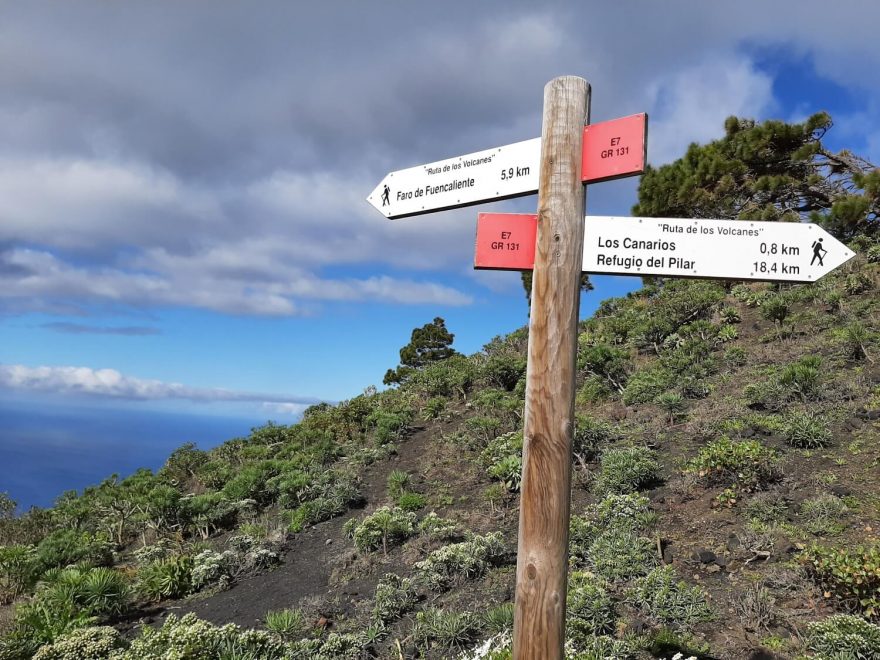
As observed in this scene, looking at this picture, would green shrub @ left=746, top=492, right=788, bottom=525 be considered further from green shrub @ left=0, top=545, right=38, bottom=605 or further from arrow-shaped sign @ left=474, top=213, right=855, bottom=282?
green shrub @ left=0, top=545, right=38, bottom=605

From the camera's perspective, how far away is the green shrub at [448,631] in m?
5.48

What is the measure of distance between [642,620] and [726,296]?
15.7 m

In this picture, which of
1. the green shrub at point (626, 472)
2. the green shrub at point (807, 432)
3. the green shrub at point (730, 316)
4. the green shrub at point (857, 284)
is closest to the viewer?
the green shrub at point (807, 432)

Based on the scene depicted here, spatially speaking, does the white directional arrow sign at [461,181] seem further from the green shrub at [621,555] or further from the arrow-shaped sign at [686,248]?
the green shrub at [621,555]

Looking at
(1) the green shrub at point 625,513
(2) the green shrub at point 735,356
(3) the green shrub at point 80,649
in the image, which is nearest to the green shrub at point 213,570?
(3) the green shrub at point 80,649

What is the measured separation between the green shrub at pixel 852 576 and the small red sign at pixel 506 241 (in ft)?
14.3

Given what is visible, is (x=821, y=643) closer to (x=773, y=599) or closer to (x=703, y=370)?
(x=773, y=599)

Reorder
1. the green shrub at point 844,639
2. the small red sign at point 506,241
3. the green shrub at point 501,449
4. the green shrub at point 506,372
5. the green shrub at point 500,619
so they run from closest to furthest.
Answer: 1. the small red sign at point 506,241
2. the green shrub at point 844,639
3. the green shrub at point 500,619
4. the green shrub at point 501,449
5. the green shrub at point 506,372

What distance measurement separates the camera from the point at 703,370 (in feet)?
40.3

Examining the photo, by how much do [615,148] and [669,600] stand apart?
4.61 m

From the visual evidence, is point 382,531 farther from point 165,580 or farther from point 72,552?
point 72,552

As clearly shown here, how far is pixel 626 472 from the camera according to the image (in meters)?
8.04

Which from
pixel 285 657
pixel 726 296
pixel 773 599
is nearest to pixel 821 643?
pixel 773 599

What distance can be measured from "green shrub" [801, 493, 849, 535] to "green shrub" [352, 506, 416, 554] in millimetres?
5441
